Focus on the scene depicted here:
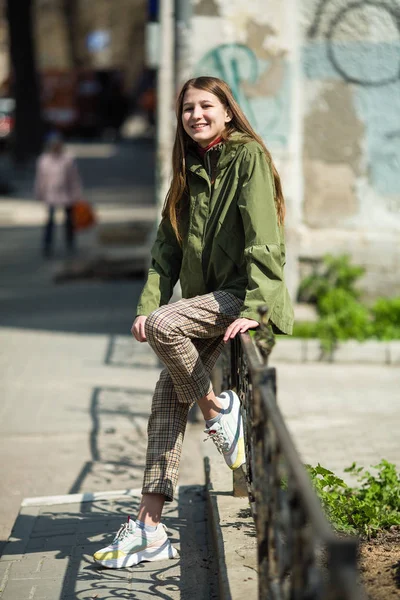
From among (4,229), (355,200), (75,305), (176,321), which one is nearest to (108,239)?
(4,229)

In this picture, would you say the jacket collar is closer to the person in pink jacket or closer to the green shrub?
the green shrub

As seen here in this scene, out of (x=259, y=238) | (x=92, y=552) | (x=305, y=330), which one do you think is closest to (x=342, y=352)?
(x=305, y=330)

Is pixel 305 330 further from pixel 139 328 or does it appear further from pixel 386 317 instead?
pixel 139 328

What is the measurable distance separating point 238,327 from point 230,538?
3.15 ft

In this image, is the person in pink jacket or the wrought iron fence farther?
the person in pink jacket

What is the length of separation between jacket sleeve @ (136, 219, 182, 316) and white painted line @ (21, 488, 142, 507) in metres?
1.41

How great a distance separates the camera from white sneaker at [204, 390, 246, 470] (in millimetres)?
3902

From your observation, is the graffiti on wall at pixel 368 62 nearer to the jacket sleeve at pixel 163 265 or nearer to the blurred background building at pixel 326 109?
the blurred background building at pixel 326 109

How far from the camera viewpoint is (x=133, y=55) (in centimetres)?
5666

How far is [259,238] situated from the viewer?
370 cm

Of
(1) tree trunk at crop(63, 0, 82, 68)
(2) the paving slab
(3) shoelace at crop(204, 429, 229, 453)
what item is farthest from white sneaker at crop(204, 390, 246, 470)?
(1) tree trunk at crop(63, 0, 82, 68)

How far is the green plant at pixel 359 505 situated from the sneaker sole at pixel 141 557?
68cm

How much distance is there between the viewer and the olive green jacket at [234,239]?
3.69 m

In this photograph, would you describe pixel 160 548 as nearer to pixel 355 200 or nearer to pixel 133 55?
pixel 355 200
